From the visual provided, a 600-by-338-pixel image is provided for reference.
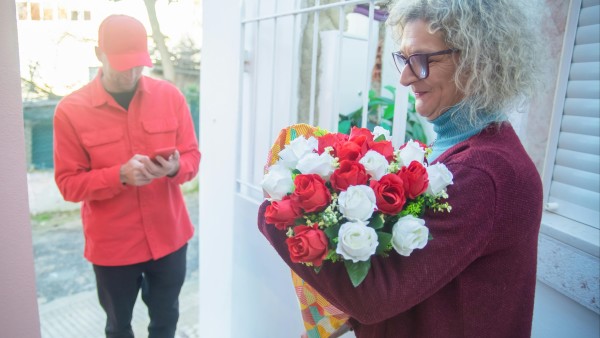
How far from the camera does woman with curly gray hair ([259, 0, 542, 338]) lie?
854 millimetres

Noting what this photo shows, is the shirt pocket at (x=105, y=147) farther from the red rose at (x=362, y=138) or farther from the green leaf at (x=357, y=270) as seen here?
the green leaf at (x=357, y=270)

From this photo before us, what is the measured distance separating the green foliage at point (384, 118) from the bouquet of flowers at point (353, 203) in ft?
4.68

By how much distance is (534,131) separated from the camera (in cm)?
168

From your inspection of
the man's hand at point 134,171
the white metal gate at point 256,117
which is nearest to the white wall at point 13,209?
the man's hand at point 134,171

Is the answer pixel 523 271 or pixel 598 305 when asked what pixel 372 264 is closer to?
pixel 523 271

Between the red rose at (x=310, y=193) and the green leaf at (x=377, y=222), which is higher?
the red rose at (x=310, y=193)

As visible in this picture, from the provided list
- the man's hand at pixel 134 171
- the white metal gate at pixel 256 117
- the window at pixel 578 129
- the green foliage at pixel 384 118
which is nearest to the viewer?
the window at pixel 578 129

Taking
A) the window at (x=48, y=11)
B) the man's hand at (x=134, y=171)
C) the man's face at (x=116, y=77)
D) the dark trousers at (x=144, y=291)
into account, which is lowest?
the dark trousers at (x=144, y=291)

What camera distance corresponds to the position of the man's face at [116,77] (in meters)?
2.00

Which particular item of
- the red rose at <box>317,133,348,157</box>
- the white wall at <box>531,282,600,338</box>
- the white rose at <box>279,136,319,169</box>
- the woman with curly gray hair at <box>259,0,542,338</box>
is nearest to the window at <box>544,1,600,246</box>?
the white wall at <box>531,282,600,338</box>

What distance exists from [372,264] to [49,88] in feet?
12.9

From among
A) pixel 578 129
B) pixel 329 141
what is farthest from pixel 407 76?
pixel 578 129

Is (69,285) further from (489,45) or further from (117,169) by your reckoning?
(489,45)

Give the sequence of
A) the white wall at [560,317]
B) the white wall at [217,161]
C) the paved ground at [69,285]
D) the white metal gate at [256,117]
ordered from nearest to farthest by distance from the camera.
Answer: the white wall at [560,317]
the white metal gate at [256,117]
the white wall at [217,161]
the paved ground at [69,285]
